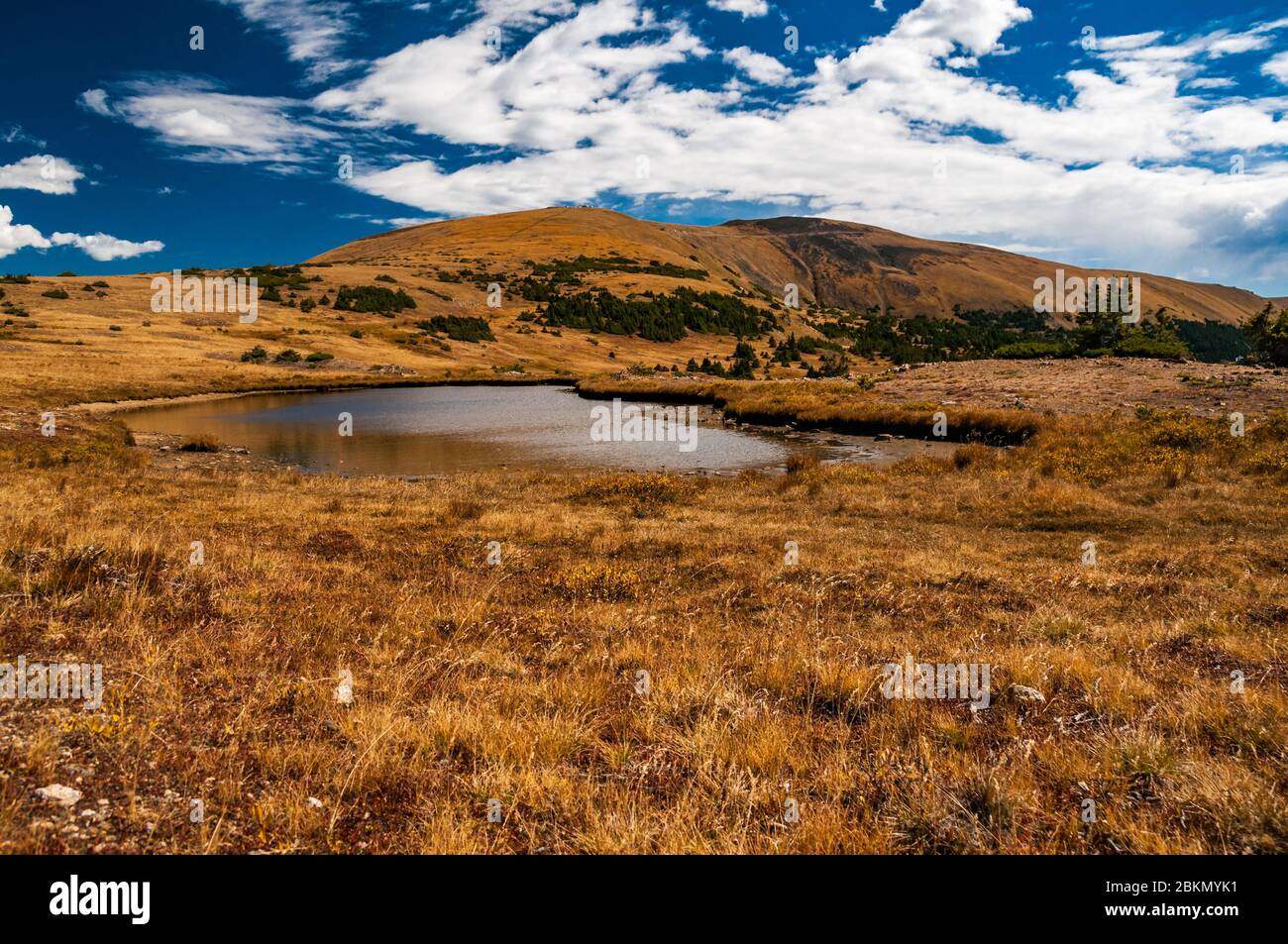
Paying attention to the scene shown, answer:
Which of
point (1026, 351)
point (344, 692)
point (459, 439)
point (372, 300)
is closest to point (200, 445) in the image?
point (459, 439)

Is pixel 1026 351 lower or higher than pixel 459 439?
higher

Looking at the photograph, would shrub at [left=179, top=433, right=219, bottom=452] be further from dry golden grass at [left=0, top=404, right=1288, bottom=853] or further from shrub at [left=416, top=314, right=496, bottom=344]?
shrub at [left=416, top=314, right=496, bottom=344]

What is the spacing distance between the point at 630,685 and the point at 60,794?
4.34m

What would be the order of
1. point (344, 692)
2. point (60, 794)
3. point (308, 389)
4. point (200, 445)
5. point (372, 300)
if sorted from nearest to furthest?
point (60, 794), point (344, 692), point (200, 445), point (308, 389), point (372, 300)

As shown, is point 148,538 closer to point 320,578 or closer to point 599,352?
point 320,578

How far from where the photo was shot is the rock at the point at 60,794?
12.9 ft

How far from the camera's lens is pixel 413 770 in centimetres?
468

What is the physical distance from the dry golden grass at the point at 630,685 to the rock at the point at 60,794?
0.36 feet

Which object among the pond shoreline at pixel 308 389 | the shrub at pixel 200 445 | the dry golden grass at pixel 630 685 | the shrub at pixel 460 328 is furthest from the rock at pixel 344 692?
the shrub at pixel 460 328

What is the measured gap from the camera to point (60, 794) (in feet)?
13.1

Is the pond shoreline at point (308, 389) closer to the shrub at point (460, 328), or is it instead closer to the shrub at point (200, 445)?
the shrub at point (200, 445)

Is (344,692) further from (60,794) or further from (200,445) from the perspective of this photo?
(200,445)
